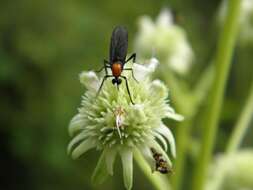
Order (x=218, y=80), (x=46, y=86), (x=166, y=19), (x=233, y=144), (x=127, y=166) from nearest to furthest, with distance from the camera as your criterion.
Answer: (x=127, y=166) → (x=218, y=80) → (x=233, y=144) → (x=166, y=19) → (x=46, y=86)

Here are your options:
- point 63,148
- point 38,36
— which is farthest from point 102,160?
point 38,36

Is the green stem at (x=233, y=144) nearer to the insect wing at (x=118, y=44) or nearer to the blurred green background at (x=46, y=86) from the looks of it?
the insect wing at (x=118, y=44)

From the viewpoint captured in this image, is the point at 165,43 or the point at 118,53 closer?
the point at 118,53

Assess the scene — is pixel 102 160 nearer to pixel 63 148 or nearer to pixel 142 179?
pixel 63 148

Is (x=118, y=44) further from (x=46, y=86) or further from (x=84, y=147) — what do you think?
(x=46, y=86)

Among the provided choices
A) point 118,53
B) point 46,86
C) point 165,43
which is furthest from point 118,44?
point 46,86

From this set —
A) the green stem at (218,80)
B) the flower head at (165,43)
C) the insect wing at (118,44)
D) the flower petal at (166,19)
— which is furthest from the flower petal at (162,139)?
the flower petal at (166,19)
